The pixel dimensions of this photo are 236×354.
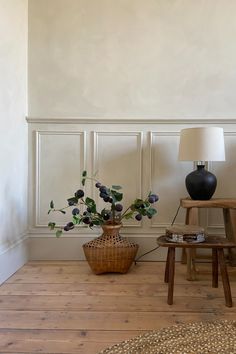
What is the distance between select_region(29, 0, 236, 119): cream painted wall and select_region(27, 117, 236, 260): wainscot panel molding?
0.44 feet

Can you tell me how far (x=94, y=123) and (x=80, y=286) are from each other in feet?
4.45

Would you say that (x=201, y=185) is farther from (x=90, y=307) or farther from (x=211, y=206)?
(x=90, y=307)

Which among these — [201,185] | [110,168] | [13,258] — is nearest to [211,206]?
[201,185]

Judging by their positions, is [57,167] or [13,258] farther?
[57,167]

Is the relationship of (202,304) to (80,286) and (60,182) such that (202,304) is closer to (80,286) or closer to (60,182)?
(80,286)

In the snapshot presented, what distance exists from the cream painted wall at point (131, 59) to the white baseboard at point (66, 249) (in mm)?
1090

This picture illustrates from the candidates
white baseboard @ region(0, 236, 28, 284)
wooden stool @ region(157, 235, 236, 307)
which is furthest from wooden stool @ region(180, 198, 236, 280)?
white baseboard @ region(0, 236, 28, 284)

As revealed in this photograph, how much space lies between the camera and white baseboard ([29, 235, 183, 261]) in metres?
2.72

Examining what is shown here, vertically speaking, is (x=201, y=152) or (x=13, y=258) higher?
(x=201, y=152)

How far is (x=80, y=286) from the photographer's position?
6.93ft

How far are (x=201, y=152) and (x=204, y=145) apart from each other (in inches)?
2.2

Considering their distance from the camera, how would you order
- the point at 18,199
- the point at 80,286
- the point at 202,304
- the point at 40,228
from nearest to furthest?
the point at 202,304
the point at 80,286
the point at 18,199
the point at 40,228

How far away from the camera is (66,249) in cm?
272

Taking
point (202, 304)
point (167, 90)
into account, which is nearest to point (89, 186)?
point (167, 90)
